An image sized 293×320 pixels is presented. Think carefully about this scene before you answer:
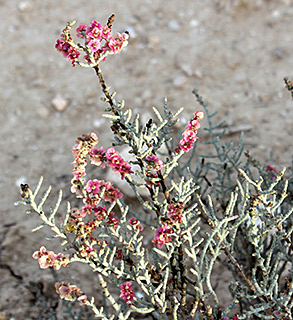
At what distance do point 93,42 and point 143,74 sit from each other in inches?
119

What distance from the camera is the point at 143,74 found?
4.30 metres

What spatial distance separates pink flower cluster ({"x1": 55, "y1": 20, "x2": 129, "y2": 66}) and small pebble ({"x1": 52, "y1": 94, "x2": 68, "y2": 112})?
279 cm

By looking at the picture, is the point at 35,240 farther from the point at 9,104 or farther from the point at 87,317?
the point at 9,104

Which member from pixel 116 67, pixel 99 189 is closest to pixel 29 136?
pixel 116 67

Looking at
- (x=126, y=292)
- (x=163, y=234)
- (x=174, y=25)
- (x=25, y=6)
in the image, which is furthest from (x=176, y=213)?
(x=25, y=6)

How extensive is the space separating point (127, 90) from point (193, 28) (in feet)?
3.55

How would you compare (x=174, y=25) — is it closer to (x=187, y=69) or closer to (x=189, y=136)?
(x=187, y=69)

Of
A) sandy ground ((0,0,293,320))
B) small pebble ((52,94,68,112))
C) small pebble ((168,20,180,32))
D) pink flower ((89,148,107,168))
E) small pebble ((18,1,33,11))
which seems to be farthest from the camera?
small pebble ((18,1,33,11))

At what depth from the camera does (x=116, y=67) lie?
4383 mm

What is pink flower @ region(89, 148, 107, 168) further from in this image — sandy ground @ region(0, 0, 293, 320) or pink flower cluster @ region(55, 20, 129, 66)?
sandy ground @ region(0, 0, 293, 320)

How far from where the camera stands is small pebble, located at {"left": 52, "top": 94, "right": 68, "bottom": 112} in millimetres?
4105

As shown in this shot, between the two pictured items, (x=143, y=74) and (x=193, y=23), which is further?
(x=193, y=23)

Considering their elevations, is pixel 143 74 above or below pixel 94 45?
above

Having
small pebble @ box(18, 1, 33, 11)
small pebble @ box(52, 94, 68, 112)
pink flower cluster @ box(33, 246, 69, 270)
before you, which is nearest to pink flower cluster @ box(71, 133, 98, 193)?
pink flower cluster @ box(33, 246, 69, 270)
